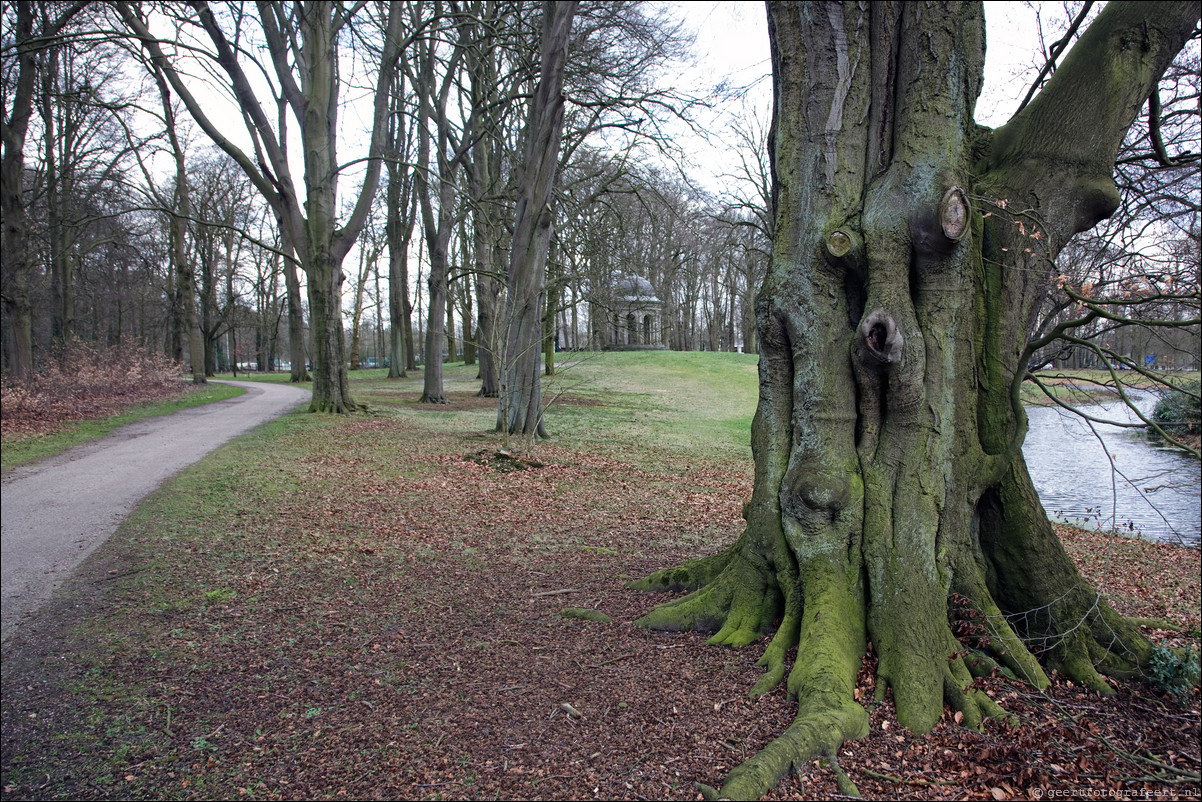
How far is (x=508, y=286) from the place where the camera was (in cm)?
1173

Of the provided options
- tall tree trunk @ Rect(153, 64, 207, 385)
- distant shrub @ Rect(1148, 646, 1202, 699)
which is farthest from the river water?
tall tree trunk @ Rect(153, 64, 207, 385)

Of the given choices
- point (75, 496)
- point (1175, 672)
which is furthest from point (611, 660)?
point (75, 496)

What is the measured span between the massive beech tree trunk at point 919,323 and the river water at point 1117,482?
5.05 meters

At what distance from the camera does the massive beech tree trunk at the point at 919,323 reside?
332 centimetres

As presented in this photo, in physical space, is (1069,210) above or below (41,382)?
above

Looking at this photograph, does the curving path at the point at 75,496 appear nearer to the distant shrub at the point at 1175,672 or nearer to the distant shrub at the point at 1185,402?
the distant shrub at the point at 1185,402

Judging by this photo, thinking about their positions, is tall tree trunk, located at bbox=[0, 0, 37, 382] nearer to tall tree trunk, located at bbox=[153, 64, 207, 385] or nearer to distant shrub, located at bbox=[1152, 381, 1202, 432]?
tall tree trunk, located at bbox=[153, 64, 207, 385]

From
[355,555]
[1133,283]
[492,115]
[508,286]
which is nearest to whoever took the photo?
[1133,283]

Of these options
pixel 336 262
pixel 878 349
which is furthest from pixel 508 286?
pixel 878 349

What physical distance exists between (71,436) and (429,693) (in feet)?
37.3

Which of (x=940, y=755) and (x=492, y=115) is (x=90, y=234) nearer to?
(x=492, y=115)

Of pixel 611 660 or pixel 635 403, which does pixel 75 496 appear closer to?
pixel 611 660

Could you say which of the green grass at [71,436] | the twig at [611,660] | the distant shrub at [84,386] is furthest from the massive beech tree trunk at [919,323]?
the distant shrub at [84,386]

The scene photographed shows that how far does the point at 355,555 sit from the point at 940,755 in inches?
183
